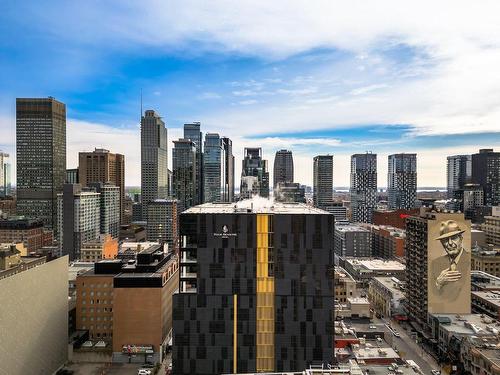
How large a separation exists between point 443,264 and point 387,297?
23607mm

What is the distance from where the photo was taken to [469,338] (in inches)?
2820

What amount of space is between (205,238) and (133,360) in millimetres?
36683

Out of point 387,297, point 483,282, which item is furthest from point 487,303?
point 387,297

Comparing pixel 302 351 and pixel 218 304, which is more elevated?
pixel 218 304

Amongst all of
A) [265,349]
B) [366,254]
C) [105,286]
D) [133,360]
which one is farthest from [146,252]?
[366,254]

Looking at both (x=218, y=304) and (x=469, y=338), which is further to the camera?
(x=469, y=338)

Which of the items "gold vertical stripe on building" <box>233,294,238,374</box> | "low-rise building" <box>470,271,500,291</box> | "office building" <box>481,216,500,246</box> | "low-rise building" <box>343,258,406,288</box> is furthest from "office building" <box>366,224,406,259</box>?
"gold vertical stripe on building" <box>233,294,238,374</box>

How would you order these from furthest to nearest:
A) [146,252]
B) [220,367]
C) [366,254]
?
[366,254]
[146,252]
[220,367]

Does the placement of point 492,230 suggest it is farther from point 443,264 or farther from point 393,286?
point 443,264

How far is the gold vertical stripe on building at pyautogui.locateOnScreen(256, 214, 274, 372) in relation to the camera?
57156 millimetres

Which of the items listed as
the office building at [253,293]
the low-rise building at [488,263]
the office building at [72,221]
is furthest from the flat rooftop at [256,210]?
the office building at [72,221]

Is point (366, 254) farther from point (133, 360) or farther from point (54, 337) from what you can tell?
point (54, 337)

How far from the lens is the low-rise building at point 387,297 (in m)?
107

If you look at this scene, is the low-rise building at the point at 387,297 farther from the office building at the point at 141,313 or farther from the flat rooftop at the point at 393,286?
the office building at the point at 141,313
